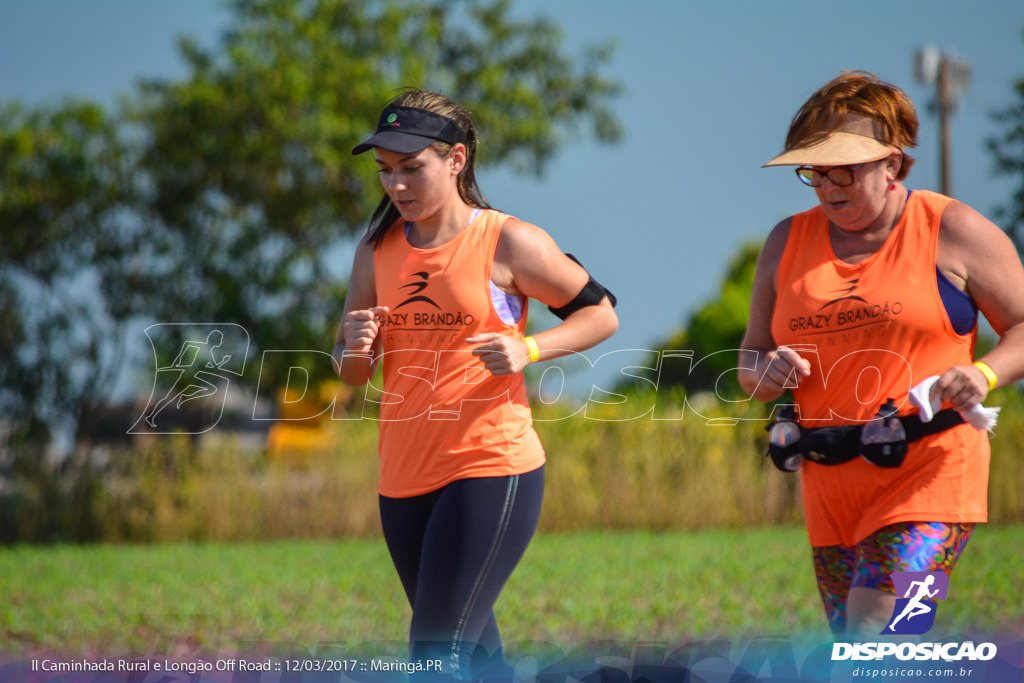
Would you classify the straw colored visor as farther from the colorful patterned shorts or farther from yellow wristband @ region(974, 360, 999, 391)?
the colorful patterned shorts

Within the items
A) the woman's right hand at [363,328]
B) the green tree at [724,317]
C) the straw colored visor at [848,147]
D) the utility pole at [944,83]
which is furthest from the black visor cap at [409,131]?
the green tree at [724,317]

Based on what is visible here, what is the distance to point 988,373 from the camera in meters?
2.63

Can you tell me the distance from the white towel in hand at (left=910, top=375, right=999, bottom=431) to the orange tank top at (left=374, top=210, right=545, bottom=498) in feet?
3.45

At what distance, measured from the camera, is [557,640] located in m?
5.66

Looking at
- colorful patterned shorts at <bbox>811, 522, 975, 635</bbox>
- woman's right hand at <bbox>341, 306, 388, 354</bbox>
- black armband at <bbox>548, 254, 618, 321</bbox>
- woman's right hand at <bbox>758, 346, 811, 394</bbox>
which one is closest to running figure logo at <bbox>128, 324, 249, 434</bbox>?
woman's right hand at <bbox>341, 306, 388, 354</bbox>

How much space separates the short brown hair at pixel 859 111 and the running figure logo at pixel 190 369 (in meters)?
9.47

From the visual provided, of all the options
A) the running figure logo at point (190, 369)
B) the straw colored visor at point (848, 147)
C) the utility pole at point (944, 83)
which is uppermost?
the utility pole at point (944, 83)

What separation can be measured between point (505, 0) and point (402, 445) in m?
15.7

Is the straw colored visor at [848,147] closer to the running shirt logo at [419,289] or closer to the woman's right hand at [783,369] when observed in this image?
the woman's right hand at [783,369]

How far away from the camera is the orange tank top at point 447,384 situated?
2855 mm

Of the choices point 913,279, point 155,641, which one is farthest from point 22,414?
point 913,279

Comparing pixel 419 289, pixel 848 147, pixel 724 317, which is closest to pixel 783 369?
pixel 848 147

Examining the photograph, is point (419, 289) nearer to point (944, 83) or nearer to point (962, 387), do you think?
point (962, 387)

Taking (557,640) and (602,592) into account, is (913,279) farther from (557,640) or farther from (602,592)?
(602,592)
